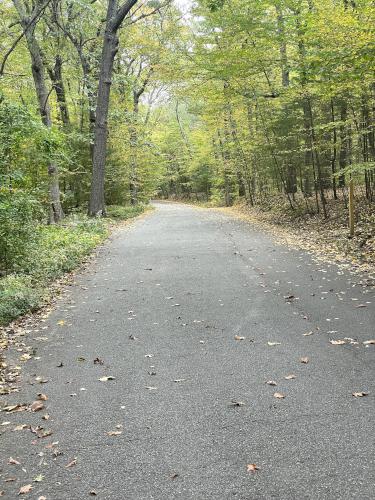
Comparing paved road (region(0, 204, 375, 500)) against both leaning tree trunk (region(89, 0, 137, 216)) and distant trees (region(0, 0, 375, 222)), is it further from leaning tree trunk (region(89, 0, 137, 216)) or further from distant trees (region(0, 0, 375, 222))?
leaning tree trunk (region(89, 0, 137, 216))

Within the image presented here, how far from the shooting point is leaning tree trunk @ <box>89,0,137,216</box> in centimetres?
1703

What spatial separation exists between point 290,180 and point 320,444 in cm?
1576

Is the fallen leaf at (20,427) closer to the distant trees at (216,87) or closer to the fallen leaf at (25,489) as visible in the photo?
the fallen leaf at (25,489)

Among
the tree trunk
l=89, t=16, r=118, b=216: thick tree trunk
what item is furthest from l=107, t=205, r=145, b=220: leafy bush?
the tree trunk

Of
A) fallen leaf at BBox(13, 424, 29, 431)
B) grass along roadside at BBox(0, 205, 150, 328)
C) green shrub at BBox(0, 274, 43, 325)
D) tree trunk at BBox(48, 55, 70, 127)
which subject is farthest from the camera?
tree trunk at BBox(48, 55, 70, 127)

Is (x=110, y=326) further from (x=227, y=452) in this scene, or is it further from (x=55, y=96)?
(x=55, y=96)

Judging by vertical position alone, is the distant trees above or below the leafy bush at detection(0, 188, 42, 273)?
above

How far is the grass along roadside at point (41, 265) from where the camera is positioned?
22.4ft

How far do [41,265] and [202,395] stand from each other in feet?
19.1

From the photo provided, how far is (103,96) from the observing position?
688 inches

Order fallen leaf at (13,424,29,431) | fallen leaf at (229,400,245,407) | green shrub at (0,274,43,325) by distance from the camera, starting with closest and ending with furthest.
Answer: fallen leaf at (13,424,29,431), fallen leaf at (229,400,245,407), green shrub at (0,274,43,325)

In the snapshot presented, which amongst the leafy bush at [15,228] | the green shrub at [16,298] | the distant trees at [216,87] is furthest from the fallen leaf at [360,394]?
the distant trees at [216,87]

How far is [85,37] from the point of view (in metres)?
20.5

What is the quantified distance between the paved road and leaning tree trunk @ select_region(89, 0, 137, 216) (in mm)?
10386
